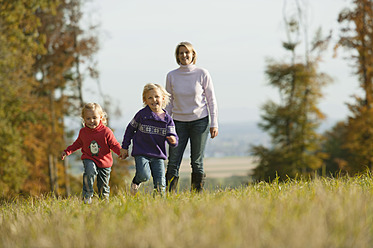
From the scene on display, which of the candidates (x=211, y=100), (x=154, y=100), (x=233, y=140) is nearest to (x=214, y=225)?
(x=154, y=100)

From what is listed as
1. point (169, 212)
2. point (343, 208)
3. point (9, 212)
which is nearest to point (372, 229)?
point (343, 208)

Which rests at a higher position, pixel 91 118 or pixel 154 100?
pixel 154 100

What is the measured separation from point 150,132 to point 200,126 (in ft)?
2.86

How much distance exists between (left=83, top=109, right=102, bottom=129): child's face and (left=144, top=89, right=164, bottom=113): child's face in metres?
0.71

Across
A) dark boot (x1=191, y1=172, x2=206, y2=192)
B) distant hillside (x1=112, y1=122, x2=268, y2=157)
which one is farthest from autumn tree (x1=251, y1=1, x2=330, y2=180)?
dark boot (x1=191, y1=172, x2=206, y2=192)

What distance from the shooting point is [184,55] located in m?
7.27

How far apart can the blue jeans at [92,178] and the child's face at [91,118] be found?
0.48 metres

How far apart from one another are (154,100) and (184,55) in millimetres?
895

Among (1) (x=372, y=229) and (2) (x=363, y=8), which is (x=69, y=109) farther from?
(1) (x=372, y=229)

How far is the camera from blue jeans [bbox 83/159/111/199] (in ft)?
22.0

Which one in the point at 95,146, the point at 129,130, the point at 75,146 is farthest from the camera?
the point at 75,146

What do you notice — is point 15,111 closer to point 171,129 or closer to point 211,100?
point 211,100

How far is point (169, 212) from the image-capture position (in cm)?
426

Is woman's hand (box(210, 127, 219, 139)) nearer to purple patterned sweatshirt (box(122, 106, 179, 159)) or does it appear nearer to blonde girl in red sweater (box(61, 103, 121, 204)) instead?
purple patterned sweatshirt (box(122, 106, 179, 159))
